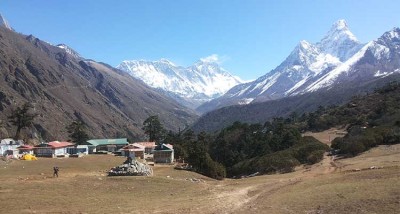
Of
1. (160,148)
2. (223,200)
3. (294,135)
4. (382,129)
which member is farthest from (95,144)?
(223,200)

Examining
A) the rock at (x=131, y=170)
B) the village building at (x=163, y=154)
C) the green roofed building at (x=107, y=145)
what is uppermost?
the green roofed building at (x=107, y=145)

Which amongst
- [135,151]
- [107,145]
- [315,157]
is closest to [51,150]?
[135,151]

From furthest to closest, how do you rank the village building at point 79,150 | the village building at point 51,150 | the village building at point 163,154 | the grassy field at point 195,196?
the village building at point 79,150
the village building at point 51,150
the village building at point 163,154
the grassy field at point 195,196

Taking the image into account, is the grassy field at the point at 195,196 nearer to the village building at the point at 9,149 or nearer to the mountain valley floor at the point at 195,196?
the mountain valley floor at the point at 195,196

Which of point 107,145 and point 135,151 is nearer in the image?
point 135,151

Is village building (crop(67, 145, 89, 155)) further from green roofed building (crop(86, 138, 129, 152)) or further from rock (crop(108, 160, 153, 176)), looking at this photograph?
rock (crop(108, 160, 153, 176))

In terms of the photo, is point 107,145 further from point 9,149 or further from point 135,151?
point 9,149

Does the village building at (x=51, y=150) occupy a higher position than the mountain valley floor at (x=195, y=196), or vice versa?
the village building at (x=51, y=150)

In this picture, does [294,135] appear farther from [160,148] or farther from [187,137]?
[187,137]

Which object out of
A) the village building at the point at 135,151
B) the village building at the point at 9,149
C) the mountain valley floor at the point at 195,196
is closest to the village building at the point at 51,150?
the village building at the point at 9,149

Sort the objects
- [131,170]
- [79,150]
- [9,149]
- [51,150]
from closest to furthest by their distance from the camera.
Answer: [131,170]
[51,150]
[9,149]
[79,150]

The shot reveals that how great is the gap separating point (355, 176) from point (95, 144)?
97580 mm

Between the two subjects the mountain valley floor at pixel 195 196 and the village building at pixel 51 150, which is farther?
the village building at pixel 51 150

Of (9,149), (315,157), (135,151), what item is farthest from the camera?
(135,151)
